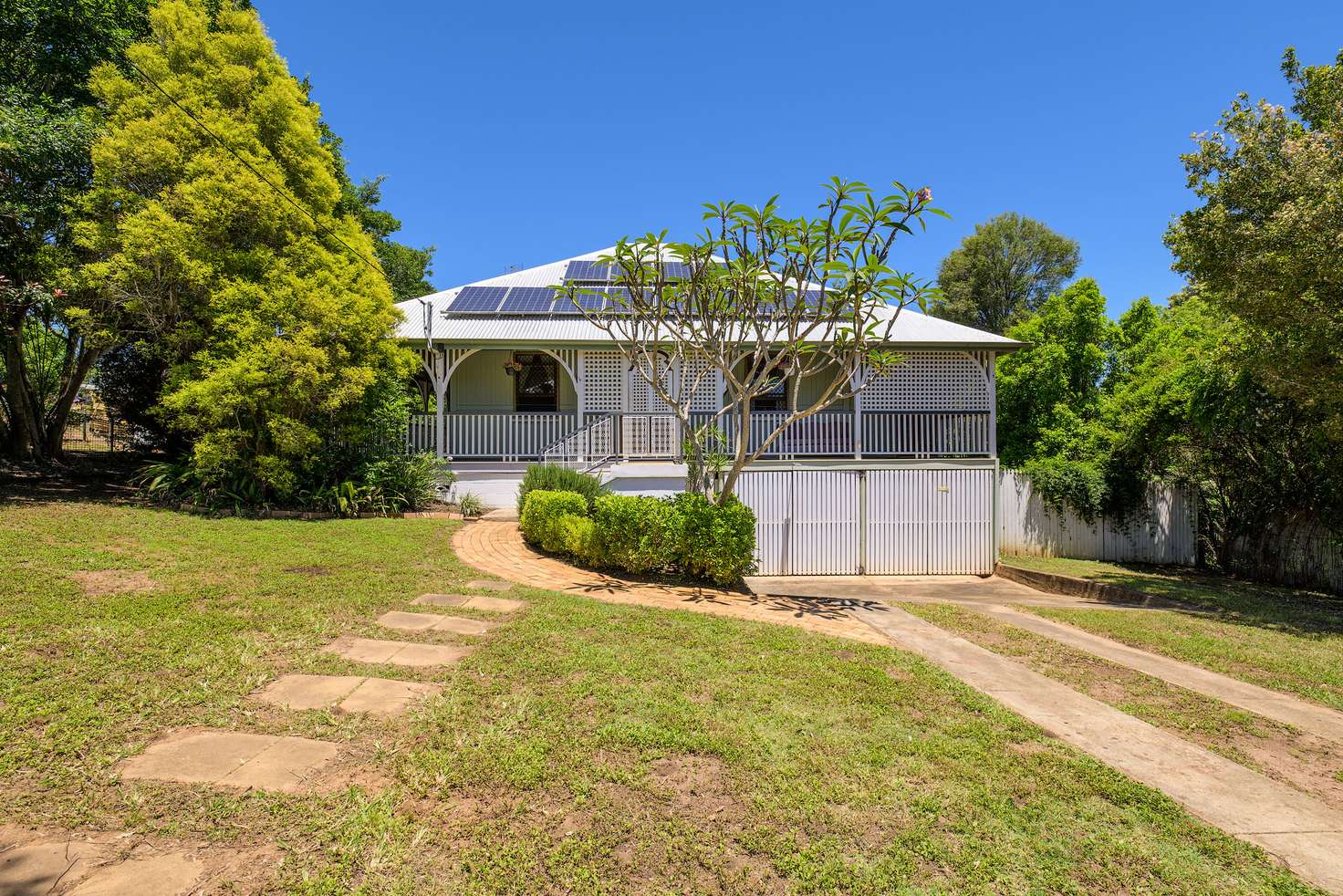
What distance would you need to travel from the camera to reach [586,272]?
52.4 ft

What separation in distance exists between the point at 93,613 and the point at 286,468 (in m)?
5.66

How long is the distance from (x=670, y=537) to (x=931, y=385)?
984cm

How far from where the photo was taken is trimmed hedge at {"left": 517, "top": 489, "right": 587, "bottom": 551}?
342 inches

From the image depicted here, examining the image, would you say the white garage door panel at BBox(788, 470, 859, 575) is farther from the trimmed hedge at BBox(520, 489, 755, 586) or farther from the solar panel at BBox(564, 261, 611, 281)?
the solar panel at BBox(564, 261, 611, 281)

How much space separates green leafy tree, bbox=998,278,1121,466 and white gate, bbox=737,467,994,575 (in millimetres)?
5741

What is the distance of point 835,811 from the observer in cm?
266

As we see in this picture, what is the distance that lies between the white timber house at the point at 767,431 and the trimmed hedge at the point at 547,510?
8.31ft

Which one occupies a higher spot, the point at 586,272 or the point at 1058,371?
the point at 586,272

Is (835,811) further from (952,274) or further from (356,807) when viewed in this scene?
(952,274)

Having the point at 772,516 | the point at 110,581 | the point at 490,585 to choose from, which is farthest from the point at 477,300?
the point at 110,581

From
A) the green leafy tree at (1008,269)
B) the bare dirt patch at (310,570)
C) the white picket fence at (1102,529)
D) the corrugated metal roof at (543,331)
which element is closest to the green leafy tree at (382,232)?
the corrugated metal roof at (543,331)

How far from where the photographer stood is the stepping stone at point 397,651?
169 inches

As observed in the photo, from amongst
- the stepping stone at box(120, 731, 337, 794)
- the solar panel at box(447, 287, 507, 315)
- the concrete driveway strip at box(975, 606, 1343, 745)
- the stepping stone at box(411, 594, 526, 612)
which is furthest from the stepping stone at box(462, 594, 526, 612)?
the solar panel at box(447, 287, 507, 315)

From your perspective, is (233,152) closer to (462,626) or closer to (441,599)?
(441,599)
